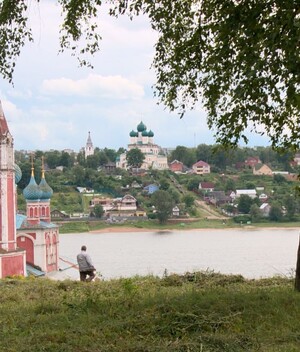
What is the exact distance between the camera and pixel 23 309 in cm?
579

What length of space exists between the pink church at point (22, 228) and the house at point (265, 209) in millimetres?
30419

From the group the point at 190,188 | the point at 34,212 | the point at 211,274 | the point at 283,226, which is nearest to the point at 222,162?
the point at 190,188

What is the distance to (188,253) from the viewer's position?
98.5 ft

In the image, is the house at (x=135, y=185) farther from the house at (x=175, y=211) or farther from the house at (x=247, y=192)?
the house at (x=175, y=211)

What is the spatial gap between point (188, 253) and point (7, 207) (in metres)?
14.3

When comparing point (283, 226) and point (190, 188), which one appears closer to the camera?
point (283, 226)

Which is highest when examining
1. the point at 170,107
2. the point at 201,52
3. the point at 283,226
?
the point at 201,52

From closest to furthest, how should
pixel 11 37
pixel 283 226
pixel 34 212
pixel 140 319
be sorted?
pixel 140 319 → pixel 11 37 → pixel 34 212 → pixel 283 226

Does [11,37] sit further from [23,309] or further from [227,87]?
[23,309]

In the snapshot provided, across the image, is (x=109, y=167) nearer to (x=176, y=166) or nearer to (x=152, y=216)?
(x=176, y=166)

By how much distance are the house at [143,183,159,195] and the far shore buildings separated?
500 inches

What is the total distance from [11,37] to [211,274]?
3.44m

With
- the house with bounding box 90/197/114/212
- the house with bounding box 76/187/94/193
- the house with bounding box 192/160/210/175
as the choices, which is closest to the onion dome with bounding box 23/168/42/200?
the house with bounding box 90/197/114/212

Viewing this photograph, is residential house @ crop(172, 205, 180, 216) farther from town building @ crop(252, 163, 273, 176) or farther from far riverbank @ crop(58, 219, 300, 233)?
town building @ crop(252, 163, 273, 176)
